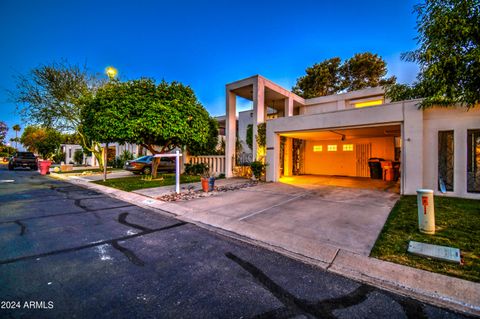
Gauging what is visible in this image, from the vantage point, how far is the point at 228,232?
4285 mm

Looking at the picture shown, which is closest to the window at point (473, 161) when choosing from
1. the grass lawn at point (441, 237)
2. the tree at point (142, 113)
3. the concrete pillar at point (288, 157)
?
the grass lawn at point (441, 237)

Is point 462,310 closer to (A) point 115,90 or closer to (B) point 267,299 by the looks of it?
(B) point 267,299

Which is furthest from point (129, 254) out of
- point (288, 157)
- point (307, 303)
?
point (288, 157)

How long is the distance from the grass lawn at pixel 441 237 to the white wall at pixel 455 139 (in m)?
1.38

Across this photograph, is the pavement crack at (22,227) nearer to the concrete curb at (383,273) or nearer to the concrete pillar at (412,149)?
the concrete curb at (383,273)

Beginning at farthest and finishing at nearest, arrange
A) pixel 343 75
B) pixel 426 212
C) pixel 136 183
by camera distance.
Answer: pixel 343 75 < pixel 136 183 < pixel 426 212

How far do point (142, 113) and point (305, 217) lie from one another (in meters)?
8.67

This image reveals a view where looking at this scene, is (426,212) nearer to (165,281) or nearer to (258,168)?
(165,281)

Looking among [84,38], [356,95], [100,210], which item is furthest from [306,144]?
[84,38]

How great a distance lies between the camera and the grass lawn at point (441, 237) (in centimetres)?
277

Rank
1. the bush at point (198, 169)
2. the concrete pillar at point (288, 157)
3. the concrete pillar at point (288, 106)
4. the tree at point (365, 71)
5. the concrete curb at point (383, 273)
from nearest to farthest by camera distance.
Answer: the concrete curb at point (383, 273) → the concrete pillar at point (288, 157) → the bush at point (198, 169) → the concrete pillar at point (288, 106) → the tree at point (365, 71)

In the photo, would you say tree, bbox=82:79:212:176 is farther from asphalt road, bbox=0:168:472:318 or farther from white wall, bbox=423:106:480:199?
white wall, bbox=423:106:480:199

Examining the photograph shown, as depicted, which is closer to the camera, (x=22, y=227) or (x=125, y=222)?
(x=22, y=227)

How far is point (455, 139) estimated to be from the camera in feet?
23.4
